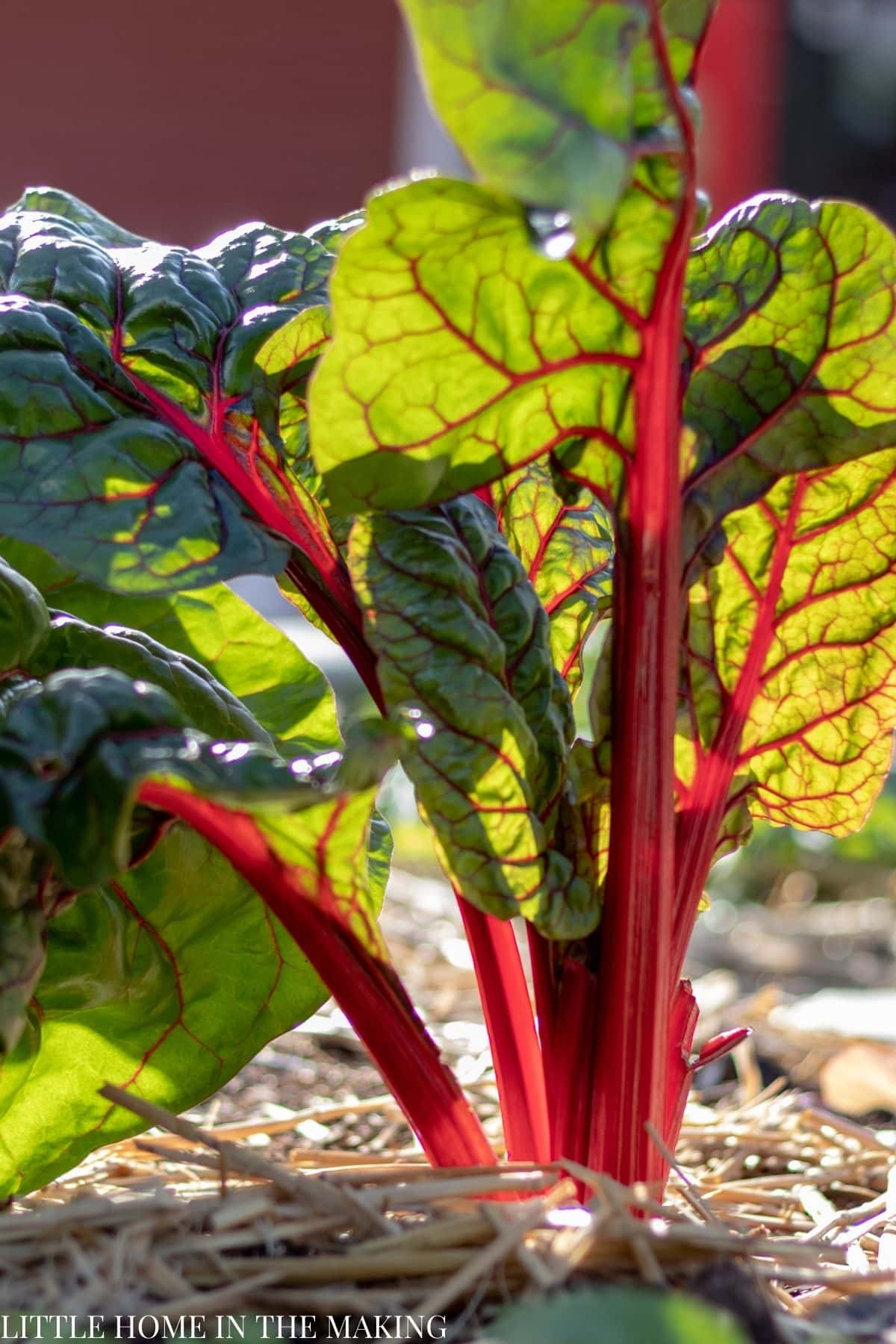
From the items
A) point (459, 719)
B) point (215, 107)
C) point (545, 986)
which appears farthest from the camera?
point (215, 107)

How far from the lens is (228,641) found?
3.30 ft

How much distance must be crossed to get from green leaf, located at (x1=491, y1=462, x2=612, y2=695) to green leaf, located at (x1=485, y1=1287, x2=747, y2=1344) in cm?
53

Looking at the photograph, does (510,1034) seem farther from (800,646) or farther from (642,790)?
(800,646)

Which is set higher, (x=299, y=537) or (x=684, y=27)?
(x=684, y=27)

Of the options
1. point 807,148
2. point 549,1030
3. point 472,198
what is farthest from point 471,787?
point 807,148

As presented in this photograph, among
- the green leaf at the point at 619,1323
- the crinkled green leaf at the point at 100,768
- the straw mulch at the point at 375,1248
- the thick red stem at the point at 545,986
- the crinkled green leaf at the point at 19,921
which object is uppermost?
the crinkled green leaf at the point at 100,768

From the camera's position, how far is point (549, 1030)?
2.85 ft

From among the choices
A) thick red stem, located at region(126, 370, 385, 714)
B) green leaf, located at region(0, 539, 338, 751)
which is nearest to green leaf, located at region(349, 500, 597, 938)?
thick red stem, located at region(126, 370, 385, 714)

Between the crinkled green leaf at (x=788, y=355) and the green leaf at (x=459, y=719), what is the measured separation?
0.53 ft

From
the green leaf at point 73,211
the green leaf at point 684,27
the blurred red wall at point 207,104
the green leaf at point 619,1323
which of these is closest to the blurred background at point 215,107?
the blurred red wall at point 207,104

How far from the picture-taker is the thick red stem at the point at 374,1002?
2.51 ft

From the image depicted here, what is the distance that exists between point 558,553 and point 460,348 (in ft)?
0.95

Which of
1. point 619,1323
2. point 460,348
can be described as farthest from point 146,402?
point 619,1323

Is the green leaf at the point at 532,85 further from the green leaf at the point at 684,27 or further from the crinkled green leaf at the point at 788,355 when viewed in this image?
the crinkled green leaf at the point at 788,355
